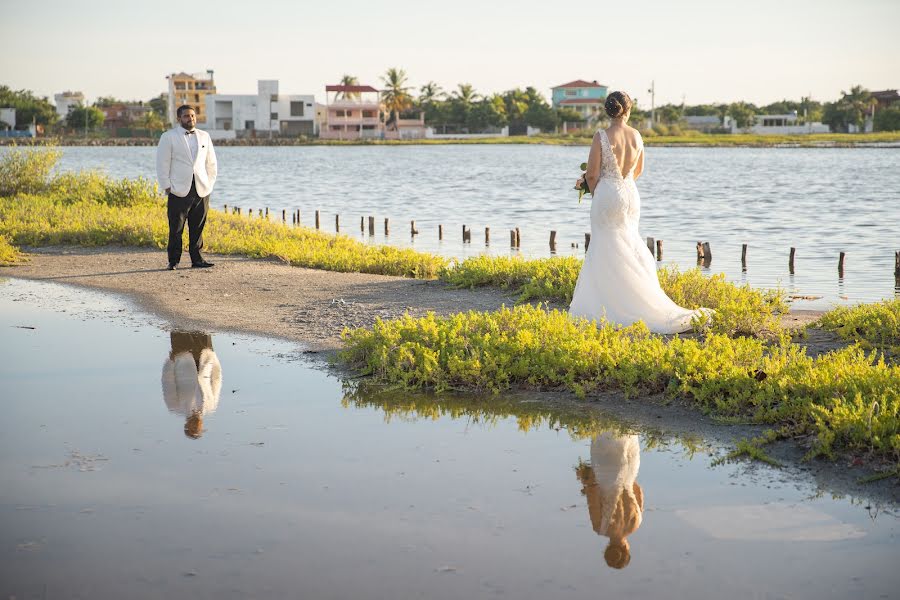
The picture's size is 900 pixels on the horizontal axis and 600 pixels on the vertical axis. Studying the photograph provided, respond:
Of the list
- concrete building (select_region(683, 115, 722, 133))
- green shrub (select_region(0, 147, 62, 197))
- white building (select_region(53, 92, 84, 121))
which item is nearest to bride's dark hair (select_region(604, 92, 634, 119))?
green shrub (select_region(0, 147, 62, 197))

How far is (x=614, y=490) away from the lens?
5.64 metres

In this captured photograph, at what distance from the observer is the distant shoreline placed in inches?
4648

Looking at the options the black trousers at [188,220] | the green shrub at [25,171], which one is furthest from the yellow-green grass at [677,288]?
the green shrub at [25,171]

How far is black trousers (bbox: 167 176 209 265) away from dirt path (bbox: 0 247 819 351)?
33 cm

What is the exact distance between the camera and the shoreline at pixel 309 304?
6641 mm

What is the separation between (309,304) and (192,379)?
365cm

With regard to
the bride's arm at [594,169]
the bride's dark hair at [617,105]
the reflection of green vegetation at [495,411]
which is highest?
the bride's dark hair at [617,105]

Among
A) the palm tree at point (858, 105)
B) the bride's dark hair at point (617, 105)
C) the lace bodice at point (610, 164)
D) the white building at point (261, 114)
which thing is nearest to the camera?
the bride's dark hair at point (617, 105)

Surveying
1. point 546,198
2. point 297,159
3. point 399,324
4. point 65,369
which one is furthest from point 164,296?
point 297,159

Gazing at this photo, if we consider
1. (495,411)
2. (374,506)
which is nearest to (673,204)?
(495,411)

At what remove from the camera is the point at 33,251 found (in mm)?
17125

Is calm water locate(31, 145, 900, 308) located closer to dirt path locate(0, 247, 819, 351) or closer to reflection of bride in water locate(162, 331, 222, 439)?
dirt path locate(0, 247, 819, 351)

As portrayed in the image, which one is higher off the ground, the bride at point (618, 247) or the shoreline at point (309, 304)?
the bride at point (618, 247)

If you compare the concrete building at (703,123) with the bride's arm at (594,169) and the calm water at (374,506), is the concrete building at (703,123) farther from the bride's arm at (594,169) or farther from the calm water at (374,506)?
the calm water at (374,506)
